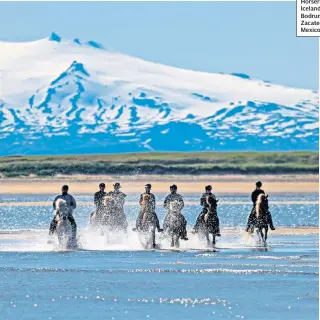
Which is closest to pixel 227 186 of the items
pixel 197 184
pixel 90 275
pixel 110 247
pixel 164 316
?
pixel 197 184

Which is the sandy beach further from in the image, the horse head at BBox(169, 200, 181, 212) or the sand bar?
the horse head at BBox(169, 200, 181, 212)

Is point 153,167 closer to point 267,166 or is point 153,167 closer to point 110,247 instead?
point 267,166

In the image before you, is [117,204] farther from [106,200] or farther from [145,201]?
[145,201]

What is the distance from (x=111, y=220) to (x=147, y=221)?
6.36ft

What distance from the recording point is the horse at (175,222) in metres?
36.9

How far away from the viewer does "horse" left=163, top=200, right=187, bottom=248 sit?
36906 mm

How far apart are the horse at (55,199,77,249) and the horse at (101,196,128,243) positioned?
196cm

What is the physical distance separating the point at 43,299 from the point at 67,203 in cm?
1113

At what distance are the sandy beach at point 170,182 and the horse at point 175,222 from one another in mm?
53264

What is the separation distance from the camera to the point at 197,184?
108 meters

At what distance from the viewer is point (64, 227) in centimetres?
3672

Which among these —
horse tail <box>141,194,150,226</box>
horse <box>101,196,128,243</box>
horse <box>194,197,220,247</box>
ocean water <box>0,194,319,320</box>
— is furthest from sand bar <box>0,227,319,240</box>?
horse tail <box>141,194,150,226</box>

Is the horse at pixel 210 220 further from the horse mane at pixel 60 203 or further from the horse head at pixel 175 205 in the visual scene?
the horse mane at pixel 60 203

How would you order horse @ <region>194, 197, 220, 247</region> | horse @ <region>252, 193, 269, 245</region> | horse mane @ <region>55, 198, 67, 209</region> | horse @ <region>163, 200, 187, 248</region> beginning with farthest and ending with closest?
1. horse @ <region>252, 193, 269, 245</region>
2. horse @ <region>194, 197, 220, 247</region>
3. horse @ <region>163, 200, 187, 248</region>
4. horse mane @ <region>55, 198, 67, 209</region>
